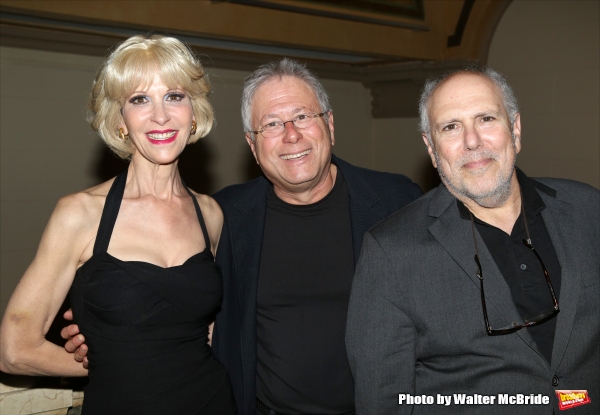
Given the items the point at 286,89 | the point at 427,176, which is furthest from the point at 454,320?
the point at 427,176

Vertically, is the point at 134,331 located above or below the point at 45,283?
below

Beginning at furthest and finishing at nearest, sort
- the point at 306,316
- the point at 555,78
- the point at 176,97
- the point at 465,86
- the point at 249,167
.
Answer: the point at 249,167, the point at 555,78, the point at 306,316, the point at 176,97, the point at 465,86

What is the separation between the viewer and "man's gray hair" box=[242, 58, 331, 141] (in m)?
2.42

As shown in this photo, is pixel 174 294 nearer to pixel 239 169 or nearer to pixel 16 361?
pixel 16 361

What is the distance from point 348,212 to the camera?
7.82 feet

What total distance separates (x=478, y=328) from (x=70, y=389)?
1406 mm

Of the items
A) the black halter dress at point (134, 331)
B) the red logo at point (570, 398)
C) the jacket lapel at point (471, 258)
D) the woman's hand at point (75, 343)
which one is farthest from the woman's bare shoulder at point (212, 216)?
the red logo at point (570, 398)

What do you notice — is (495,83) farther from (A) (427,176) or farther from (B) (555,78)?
(A) (427,176)

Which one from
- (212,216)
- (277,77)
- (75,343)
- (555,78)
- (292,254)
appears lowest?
(75,343)

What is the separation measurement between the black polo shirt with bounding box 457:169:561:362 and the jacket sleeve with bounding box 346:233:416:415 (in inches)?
11.7

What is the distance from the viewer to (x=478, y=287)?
187 centimetres

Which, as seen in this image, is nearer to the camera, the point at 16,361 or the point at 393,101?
the point at 16,361

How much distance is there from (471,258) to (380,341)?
371mm

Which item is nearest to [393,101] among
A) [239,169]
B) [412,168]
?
[412,168]
